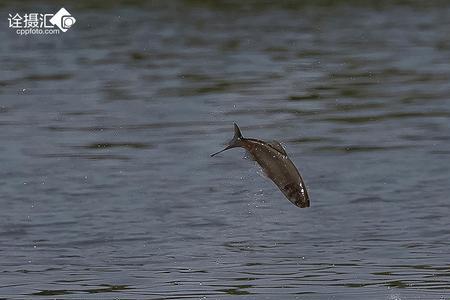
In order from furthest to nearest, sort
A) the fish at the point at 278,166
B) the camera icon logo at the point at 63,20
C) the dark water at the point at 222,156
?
the camera icon logo at the point at 63,20 → the dark water at the point at 222,156 → the fish at the point at 278,166

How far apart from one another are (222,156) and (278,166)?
6008 millimetres

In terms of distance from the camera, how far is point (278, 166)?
7852 mm

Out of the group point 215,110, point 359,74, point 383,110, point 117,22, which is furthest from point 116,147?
point 117,22

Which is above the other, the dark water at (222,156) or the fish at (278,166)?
the fish at (278,166)

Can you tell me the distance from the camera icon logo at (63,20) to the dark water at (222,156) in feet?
0.90

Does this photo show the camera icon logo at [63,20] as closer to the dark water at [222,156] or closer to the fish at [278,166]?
the dark water at [222,156]

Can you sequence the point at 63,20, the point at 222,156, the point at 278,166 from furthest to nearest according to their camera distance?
the point at 63,20 < the point at 222,156 < the point at 278,166

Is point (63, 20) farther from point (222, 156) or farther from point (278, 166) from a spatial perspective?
point (278, 166)

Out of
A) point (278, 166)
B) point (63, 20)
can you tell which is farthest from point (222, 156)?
point (63, 20)

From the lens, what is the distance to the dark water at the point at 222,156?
9.11 metres

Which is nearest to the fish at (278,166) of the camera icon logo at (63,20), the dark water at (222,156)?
the dark water at (222,156)

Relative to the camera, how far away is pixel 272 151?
7840mm

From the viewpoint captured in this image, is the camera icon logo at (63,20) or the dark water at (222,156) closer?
the dark water at (222,156)

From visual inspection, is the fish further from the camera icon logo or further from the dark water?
the camera icon logo
